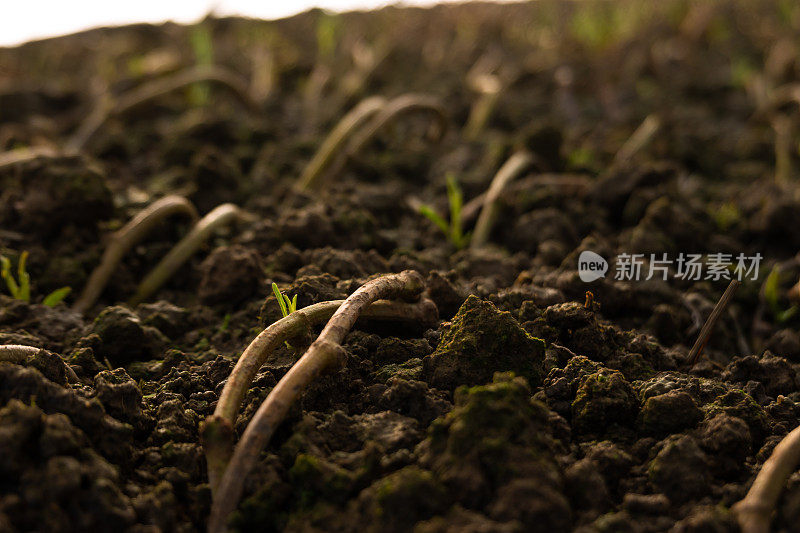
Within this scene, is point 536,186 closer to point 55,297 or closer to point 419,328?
point 419,328

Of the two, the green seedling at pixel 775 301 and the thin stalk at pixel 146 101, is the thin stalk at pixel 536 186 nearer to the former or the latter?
the green seedling at pixel 775 301

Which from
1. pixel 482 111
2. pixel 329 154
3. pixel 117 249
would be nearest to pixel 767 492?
pixel 117 249

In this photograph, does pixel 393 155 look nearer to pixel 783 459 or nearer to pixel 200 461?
pixel 200 461

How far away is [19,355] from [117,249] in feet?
2.09

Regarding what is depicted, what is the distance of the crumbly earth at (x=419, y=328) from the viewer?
42.4 inches

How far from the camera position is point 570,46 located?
15.8 feet

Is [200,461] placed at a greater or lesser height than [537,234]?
lesser

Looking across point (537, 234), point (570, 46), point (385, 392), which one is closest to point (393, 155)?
point (537, 234)

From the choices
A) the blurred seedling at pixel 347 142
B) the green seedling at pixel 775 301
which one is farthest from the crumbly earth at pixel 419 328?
the blurred seedling at pixel 347 142

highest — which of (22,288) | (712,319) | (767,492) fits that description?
(22,288)

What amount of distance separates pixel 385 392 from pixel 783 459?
2.22 feet

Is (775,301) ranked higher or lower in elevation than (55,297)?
lower

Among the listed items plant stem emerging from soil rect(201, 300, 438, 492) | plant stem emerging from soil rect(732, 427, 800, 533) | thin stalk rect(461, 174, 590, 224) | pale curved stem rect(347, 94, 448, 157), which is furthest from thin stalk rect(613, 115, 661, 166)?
plant stem emerging from soil rect(732, 427, 800, 533)

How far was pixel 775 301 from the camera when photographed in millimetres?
1964
